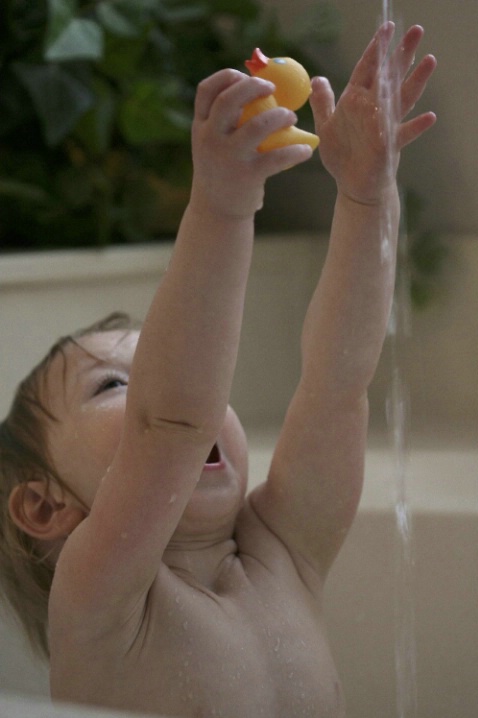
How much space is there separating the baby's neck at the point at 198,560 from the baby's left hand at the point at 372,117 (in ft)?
0.97

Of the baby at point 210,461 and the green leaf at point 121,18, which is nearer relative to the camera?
the baby at point 210,461

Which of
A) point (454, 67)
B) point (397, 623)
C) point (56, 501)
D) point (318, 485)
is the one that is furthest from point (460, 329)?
point (56, 501)

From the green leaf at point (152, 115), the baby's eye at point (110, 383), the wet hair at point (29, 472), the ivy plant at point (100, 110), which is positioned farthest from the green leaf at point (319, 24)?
the baby's eye at point (110, 383)

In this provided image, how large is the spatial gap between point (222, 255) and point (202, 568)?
0.30 meters

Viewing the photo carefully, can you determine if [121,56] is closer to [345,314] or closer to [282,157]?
[345,314]

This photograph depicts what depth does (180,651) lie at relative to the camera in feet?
2.42

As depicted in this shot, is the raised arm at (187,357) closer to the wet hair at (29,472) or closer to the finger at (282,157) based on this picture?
the finger at (282,157)

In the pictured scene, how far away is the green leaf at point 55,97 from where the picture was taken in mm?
1671

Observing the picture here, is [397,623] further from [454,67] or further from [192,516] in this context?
[454,67]

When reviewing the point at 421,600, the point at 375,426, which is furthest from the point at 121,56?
the point at 421,600

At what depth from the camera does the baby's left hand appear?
76 centimetres

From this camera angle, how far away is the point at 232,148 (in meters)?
0.58

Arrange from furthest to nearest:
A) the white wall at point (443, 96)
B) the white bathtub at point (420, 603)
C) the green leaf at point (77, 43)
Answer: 1. the green leaf at point (77, 43)
2. the white wall at point (443, 96)
3. the white bathtub at point (420, 603)

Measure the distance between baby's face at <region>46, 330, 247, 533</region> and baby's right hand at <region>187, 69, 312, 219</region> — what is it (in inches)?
9.5
